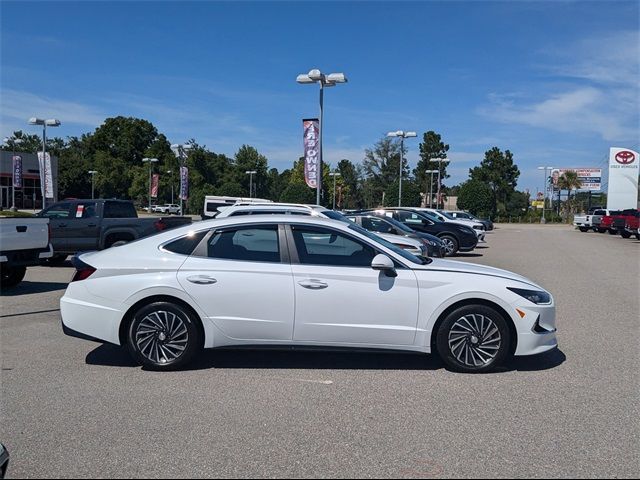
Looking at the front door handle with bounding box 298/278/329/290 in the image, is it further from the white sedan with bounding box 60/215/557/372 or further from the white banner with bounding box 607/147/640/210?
the white banner with bounding box 607/147/640/210

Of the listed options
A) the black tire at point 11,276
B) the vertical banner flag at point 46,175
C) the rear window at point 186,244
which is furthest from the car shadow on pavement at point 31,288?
the vertical banner flag at point 46,175

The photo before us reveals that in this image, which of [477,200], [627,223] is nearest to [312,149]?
[627,223]

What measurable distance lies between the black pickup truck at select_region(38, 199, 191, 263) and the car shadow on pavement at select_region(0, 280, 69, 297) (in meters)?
2.59

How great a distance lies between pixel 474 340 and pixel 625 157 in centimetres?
6607

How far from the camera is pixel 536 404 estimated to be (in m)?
4.95

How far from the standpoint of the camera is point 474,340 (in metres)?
5.74

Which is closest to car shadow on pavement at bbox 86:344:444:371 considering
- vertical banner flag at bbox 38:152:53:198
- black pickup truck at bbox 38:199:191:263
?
black pickup truck at bbox 38:199:191:263

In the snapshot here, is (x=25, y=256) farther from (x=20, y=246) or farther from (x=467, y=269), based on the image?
(x=467, y=269)

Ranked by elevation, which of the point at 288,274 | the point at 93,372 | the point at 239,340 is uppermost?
the point at 288,274

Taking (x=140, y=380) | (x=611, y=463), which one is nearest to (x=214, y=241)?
(x=140, y=380)

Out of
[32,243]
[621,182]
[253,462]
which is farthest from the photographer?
[621,182]

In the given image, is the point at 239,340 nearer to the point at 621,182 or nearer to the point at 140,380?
the point at 140,380

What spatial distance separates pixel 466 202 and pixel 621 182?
1617 cm

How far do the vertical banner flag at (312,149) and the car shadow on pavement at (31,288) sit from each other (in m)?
9.97
